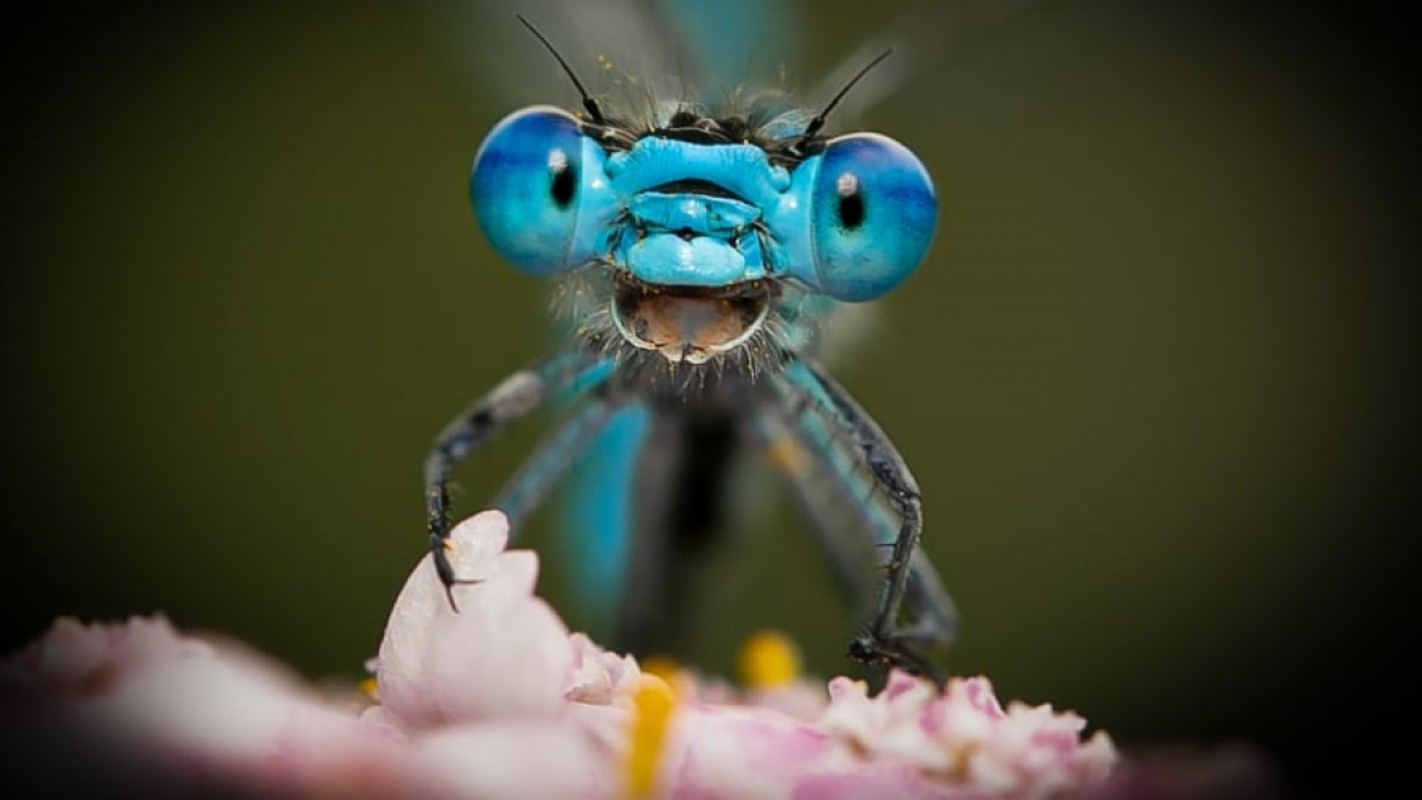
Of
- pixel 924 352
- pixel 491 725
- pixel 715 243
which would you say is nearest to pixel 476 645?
pixel 491 725

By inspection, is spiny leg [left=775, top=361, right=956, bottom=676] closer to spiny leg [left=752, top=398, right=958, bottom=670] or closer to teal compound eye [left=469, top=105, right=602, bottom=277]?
spiny leg [left=752, top=398, right=958, bottom=670]

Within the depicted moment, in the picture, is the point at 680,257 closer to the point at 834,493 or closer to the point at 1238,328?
the point at 834,493

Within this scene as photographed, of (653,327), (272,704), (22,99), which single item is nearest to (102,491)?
(22,99)

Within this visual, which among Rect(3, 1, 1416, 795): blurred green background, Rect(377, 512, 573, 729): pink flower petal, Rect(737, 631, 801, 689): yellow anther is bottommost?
Rect(377, 512, 573, 729): pink flower petal

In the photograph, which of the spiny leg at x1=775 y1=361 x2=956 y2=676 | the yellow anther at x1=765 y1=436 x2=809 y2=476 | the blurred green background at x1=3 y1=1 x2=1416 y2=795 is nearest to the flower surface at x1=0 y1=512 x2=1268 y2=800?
the spiny leg at x1=775 y1=361 x2=956 y2=676

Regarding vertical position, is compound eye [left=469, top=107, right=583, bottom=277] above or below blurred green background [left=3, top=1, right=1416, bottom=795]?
below

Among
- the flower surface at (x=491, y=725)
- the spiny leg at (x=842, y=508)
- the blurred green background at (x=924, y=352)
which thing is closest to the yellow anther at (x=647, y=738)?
the flower surface at (x=491, y=725)

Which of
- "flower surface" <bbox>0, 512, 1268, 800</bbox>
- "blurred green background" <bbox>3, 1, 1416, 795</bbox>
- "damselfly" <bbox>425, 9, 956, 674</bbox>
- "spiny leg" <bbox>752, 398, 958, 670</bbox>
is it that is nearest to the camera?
"flower surface" <bbox>0, 512, 1268, 800</bbox>
